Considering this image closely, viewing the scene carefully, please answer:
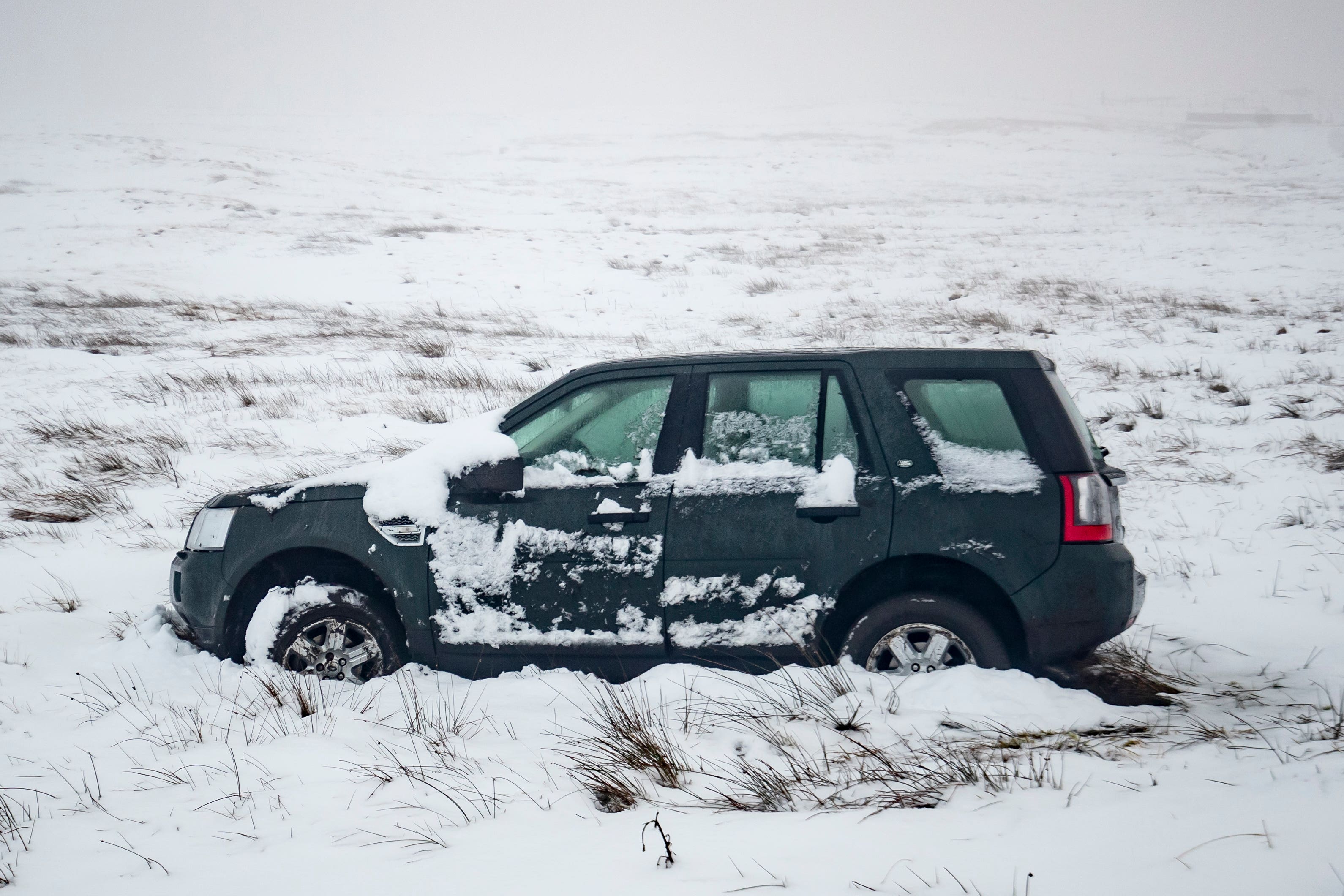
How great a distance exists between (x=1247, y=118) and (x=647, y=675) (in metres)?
119

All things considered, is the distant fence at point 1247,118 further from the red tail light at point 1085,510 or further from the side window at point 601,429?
the side window at point 601,429

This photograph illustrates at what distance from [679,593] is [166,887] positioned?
206cm

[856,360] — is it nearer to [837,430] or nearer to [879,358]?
[879,358]

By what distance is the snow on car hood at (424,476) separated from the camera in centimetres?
389

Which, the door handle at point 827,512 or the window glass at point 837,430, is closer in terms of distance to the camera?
the door handle at point 827,512

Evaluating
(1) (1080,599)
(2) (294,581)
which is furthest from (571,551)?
(1) (1080,599)

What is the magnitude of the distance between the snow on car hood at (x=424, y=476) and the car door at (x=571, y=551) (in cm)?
11

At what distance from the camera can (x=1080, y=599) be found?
3469 millimetres

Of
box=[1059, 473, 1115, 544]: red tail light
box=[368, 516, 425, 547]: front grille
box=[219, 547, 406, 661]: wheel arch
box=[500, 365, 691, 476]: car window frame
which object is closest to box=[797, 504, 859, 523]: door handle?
box=[500, 365, 691, 476]: car window frame

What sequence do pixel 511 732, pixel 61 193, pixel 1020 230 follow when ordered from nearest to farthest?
1. pixel 511 732
2. pixel 1020 230
3. pixel 61 193

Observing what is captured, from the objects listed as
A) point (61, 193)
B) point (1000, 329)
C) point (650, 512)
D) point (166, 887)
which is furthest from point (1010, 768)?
point (61, 193)

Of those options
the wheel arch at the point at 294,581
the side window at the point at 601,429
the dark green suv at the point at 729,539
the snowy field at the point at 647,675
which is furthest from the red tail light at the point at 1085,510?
the wheel arch at the point at 294,581

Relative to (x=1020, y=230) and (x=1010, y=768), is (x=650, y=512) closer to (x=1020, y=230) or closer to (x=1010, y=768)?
(x=1010, y=768)

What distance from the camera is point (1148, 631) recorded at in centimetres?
458
